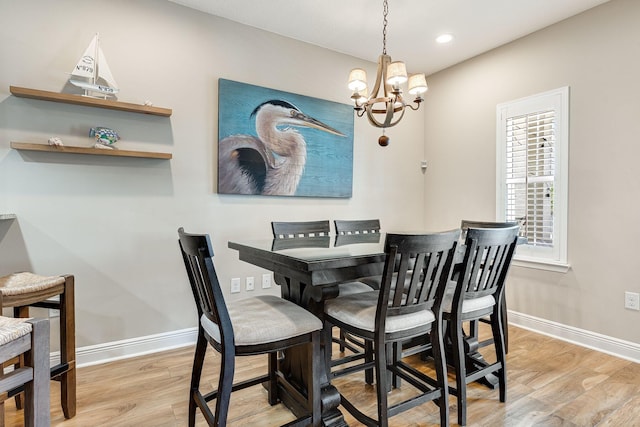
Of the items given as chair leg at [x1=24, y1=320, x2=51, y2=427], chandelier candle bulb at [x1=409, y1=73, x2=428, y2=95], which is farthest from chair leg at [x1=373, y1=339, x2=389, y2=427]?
chandelier candle bulb at [x1=409, y1=73, x2=428, y2=95]

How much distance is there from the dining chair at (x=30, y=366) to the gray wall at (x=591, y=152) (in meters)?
3.52

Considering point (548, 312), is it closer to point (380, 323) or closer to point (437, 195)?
point (437, 195)

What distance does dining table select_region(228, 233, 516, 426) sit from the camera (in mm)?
1519

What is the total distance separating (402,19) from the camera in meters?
2.94

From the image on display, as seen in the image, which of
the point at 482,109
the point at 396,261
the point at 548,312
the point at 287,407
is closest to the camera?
the point at 396,261

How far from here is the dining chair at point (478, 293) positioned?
5.71 ft

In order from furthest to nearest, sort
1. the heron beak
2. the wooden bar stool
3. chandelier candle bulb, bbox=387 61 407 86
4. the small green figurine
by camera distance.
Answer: the heron beak < the small green figurine < chandelier candle bulb, bbox=387 61 407 86 < the wooden bar stool

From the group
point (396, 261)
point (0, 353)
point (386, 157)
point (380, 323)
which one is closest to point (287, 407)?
point (380, 323)

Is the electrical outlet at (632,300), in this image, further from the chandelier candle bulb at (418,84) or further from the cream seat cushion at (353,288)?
the chandelier candle bulb at (418,84)

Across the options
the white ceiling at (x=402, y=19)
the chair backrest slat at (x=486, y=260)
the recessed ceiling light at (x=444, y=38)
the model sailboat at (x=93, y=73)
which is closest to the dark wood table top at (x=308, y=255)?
the chair backrest slat at (x=486, y=260)

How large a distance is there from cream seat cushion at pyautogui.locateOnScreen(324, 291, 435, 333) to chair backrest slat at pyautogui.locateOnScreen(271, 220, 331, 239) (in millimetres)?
876

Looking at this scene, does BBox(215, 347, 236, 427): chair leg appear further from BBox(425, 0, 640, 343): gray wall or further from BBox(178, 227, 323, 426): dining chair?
BBox(425, 0, 640, 343): gray wall

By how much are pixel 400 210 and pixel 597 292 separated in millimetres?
1979

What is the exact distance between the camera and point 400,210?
412 centimetres
